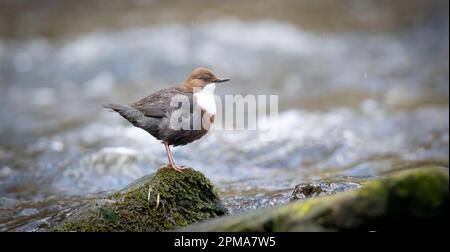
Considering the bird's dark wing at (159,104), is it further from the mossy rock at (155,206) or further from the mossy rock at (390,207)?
the mossy rock at (390,207)

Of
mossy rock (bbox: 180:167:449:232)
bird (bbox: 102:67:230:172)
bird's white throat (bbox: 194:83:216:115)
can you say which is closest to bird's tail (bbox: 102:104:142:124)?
bird (bbox: 102:67:230:172)

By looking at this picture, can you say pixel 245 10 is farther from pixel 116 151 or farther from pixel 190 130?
pixel 190 130

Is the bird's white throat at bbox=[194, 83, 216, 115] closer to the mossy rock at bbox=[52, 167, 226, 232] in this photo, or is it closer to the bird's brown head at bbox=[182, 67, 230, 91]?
the bird's brown head at bbox=[182, 67, 230, 91]

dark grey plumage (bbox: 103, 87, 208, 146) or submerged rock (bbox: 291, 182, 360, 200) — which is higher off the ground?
dark grey plumage (bbox: 103, 87, 208, 146)

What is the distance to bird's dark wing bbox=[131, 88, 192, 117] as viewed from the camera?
484 centimetres

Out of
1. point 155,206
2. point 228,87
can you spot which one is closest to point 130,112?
point 155,206

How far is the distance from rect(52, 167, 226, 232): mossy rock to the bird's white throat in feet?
1.78

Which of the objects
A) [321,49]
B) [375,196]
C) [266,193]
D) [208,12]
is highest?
[208,12]

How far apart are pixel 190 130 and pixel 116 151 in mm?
3069

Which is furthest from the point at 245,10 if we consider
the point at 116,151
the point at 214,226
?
the point at 214,226

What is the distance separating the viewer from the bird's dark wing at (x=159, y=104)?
4.84 m

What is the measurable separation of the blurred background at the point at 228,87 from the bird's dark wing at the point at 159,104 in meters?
1.07

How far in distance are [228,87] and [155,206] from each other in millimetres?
7025
